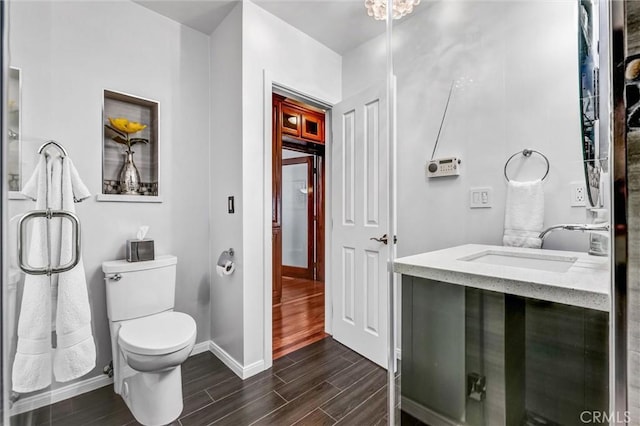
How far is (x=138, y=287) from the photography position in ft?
5.43

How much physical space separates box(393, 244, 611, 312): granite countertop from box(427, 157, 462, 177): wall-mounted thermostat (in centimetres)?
39

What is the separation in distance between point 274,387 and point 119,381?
88 centimetres

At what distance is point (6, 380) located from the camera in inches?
24.5

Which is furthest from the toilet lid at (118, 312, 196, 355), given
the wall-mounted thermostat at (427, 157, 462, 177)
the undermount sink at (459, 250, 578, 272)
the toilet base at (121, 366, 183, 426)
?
the wall-mounted thermostat at (427, 157, 462, 177)

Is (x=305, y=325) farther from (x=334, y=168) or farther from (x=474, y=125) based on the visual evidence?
(x=474, y=125)

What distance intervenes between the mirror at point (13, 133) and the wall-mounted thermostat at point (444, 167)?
1558mm

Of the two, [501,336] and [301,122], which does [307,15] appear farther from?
[501,336]

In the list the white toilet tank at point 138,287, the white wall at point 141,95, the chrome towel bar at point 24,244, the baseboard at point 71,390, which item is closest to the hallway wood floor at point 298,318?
the white wall at point 141,95

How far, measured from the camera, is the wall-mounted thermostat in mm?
1440

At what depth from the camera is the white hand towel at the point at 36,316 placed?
78 cm

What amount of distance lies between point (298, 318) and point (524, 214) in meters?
2.20

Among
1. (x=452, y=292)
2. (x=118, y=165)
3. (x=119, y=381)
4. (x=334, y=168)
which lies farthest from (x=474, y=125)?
(x=119, y=381)

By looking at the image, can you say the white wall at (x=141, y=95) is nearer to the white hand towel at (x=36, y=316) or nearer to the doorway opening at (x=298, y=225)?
the white hand towel at (x=36, y=316)

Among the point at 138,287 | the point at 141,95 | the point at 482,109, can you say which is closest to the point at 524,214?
the point at 482,109
